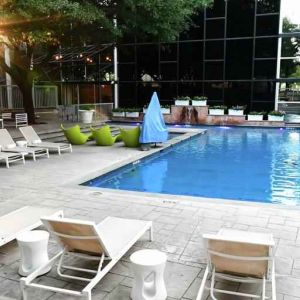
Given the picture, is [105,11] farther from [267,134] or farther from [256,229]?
[256,229]

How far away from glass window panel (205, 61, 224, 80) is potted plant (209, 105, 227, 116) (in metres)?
2.63

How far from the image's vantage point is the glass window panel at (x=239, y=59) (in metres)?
22.0

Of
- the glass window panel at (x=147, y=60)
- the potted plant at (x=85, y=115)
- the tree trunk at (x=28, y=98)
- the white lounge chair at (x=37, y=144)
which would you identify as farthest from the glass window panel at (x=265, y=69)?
the white lounge chair at (x=37, y=144)

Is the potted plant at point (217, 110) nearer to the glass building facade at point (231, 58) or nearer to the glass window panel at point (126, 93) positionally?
the glass building facade at point (231, 58)

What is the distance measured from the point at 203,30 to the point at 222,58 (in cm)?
211

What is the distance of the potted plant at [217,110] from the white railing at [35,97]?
33.7 feet

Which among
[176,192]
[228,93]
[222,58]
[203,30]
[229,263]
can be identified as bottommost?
[176,192]

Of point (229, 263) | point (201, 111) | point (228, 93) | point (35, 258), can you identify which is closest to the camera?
point (229, 263)

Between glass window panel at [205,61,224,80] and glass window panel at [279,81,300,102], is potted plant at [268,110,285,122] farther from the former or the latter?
glass window panel at [205,61,224,80]

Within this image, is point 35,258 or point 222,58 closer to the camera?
point 35,258

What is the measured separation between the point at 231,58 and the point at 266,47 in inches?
80.5

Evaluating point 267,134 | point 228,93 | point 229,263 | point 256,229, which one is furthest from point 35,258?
point 228,93

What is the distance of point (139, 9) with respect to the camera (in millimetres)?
14156

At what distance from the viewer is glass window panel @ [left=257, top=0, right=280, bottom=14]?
69.5 ft
